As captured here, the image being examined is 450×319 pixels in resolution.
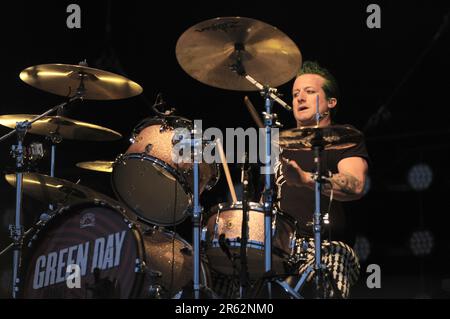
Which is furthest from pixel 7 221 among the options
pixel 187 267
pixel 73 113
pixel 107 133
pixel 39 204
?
pixel 187 267

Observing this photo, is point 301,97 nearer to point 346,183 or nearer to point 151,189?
point 346,183

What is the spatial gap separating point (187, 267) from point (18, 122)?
1295mm

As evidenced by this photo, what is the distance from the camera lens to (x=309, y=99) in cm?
455

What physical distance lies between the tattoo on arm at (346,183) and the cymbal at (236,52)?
2.09 ft

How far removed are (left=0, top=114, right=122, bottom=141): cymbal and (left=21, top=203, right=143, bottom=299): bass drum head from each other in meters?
0.58

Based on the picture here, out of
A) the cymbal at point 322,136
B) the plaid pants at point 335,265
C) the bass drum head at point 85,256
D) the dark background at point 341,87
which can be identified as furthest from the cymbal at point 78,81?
the plaid pants at point 335,265

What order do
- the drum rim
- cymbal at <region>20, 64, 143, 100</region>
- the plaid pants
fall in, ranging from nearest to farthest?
the drum rim → the plaid pants → cymbal at <region>20, 64, 143, 100</region>

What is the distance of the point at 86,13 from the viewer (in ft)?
18.0

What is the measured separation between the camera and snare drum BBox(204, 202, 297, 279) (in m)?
3.88

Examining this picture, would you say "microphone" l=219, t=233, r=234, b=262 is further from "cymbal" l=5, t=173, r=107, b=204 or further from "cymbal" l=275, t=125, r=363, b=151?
"cymbal" l=5, t=173, r=107, b=204

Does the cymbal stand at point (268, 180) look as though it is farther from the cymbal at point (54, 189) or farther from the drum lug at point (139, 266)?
the cymbal at point (54, 189)

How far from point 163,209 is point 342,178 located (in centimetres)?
107

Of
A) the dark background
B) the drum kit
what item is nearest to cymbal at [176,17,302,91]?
the drum kit

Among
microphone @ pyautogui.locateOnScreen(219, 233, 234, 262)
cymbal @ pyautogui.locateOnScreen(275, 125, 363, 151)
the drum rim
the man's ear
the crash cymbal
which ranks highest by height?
the man's ear
